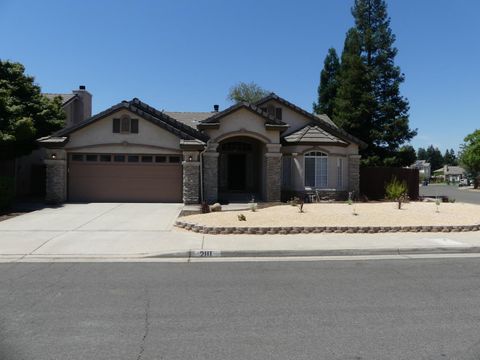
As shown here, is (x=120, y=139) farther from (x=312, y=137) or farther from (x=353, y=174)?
(x=353, y=174)

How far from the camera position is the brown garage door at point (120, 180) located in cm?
2277

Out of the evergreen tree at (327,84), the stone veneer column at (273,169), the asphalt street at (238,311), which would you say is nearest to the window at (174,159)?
the stone veneer column at (273,169)

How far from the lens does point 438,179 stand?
382ft

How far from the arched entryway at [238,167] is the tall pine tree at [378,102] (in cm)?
996

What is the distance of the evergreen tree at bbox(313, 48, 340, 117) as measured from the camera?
4734 centimetres

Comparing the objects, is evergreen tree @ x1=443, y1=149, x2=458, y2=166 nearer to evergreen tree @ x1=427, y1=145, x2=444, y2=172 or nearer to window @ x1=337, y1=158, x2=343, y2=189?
evergreen tree @ x1=427, y1=145, x2=444, y2=172

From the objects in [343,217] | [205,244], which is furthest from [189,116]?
[205,244]

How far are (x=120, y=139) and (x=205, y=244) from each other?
12.6m

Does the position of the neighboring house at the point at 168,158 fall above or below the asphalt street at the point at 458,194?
above

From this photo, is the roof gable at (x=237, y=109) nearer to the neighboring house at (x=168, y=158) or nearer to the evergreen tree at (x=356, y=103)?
the neighboring house at (x=168, y=158)

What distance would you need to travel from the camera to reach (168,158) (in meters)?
23.1

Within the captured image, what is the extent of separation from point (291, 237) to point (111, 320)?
25.6 feet

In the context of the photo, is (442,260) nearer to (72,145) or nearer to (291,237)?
(291,237)

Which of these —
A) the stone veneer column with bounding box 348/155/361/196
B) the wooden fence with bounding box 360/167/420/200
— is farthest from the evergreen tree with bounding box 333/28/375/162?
the stone veneer column with bounding box 348/155/361/196
